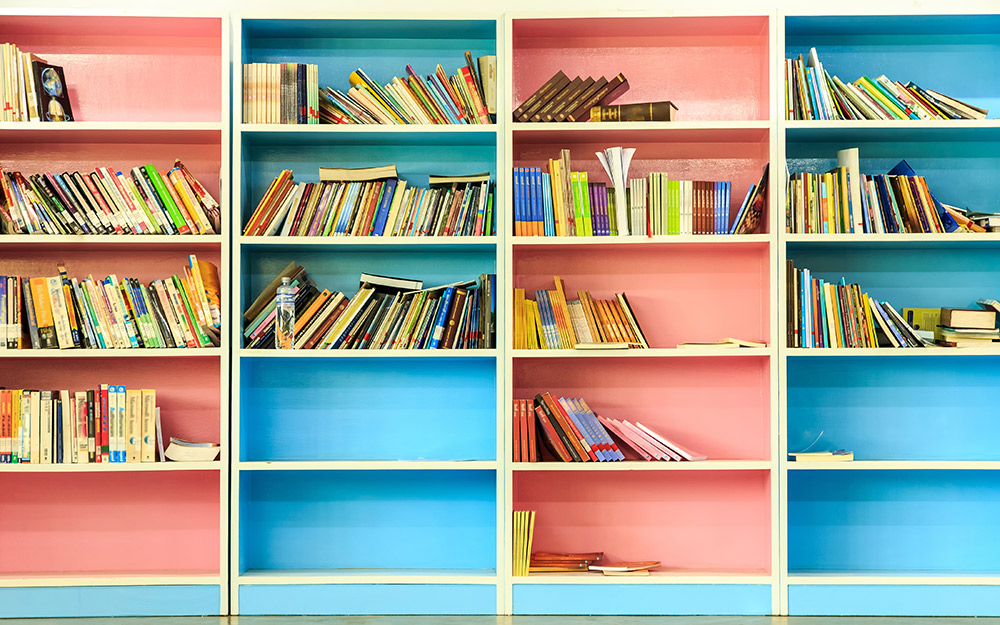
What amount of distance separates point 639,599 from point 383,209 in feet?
5.86

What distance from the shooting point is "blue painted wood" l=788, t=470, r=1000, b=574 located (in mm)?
3412

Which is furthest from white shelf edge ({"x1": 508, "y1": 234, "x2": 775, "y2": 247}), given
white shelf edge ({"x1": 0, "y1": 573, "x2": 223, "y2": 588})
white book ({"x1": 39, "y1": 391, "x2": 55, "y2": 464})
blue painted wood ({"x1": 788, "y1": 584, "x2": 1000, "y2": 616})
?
white book ({"x1": 39, "y1": 391, "x2": 55, "y2": 464})

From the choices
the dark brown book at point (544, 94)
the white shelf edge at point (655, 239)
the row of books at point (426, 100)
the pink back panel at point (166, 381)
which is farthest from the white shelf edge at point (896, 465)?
the pink back panel at point (166, 381)

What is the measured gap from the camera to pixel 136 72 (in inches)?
138

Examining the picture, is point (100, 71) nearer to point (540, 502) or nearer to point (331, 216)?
point (331, 216)

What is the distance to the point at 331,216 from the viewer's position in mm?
3281

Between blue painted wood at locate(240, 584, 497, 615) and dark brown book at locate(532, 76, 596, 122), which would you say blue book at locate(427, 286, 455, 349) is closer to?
dark brown book at locate(532, 76, 596, 122)

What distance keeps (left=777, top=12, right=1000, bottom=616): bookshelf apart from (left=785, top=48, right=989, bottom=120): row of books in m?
0.13

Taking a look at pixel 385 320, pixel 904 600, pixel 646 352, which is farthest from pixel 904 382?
pixel 385 320

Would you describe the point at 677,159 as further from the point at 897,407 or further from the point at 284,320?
the point at 284,320

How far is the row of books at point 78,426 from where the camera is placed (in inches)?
124

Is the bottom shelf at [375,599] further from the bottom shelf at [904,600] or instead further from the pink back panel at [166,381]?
the bottom shelf at [904,600]

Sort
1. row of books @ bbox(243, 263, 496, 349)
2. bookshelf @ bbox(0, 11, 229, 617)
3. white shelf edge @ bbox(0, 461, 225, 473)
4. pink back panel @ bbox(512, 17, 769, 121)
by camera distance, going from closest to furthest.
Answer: white shelf edge @ bbox(0, 461, 225, 473) < row of books @ bbox(243, 263, 496, 349) < bookshelf @ bbox(0, 11, 229, 617) < pink back panel @ bbox(512, 17, 769, 121)

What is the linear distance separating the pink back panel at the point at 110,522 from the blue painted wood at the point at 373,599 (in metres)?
0.37
